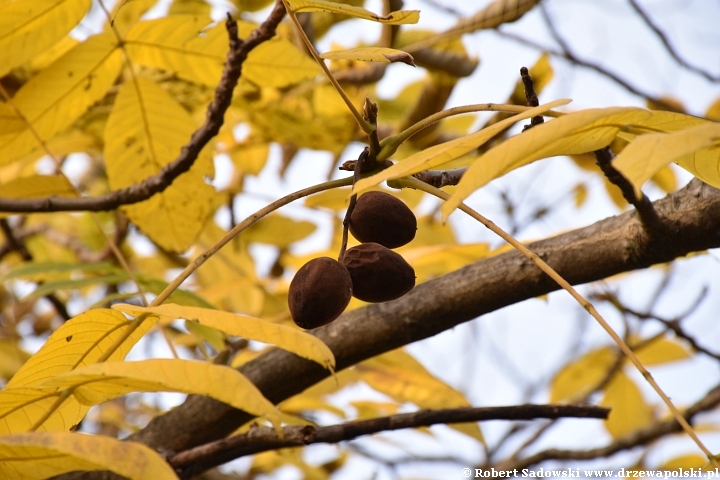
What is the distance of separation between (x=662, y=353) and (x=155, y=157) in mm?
2292

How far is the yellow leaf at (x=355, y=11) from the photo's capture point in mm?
1150

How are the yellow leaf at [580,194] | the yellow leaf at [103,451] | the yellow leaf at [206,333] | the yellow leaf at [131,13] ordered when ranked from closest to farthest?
the yellow leaf at [103,451], the yellow leaf at [206,333], the yellow leaf at [131,13], the yellow leaf at [580,194]

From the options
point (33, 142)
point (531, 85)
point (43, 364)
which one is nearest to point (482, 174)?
point (531, 85)

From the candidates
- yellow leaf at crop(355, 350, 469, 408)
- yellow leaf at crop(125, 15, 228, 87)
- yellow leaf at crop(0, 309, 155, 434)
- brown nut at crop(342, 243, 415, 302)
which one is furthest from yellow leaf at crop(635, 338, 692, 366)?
yellow leaf at crop(0, 309, 155, 434)

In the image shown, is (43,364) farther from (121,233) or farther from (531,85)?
(121,233)

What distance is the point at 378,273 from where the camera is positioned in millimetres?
1197

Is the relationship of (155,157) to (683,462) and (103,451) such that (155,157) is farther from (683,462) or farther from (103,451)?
(683,462)

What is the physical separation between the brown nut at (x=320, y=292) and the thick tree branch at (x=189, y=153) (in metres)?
0.73

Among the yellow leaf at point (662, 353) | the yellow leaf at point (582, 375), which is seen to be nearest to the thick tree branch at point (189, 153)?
the yellow leaf at point (582, 375)

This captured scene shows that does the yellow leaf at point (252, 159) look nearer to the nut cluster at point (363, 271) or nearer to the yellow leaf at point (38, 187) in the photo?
the yellow leaf at point (38, 187)

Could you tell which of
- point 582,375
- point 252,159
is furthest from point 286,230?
point 582,375

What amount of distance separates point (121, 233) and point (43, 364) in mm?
1657

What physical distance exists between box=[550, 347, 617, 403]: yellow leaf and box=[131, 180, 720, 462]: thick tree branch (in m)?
1.73

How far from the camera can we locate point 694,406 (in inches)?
93.4
